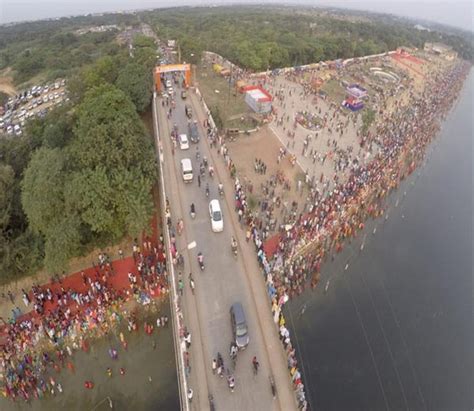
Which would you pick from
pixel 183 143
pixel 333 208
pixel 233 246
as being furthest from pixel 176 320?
pixel 333 208

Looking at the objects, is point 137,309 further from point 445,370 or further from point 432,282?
point 432,282

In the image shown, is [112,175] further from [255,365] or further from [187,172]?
[255,365]

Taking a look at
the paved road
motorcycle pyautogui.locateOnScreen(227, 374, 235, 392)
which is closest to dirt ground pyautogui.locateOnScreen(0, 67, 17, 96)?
the paved road

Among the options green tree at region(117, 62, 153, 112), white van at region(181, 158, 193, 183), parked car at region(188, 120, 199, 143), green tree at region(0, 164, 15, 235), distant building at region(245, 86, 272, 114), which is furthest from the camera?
distant building at region(245, 86, 272, 114)

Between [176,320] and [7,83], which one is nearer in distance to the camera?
[176,320]

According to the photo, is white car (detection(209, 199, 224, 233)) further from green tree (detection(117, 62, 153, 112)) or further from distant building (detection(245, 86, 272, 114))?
distant building (detection(245, 86, 272, 114))

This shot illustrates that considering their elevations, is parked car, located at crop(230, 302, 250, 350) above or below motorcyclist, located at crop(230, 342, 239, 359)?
above

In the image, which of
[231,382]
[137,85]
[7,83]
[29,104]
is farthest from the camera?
[7,83]
